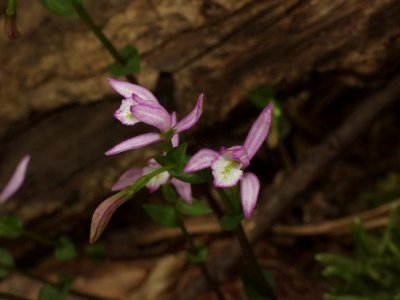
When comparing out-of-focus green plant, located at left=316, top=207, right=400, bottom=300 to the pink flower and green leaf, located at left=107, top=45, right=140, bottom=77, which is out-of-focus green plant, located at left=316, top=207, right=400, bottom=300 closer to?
the pink flower

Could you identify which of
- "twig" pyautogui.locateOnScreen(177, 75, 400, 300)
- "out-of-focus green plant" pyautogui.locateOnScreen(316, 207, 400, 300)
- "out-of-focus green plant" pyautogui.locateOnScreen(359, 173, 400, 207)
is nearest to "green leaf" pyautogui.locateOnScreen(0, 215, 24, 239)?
"twig" pyautogui.locateOnScreen(177, 75, 400, 300)

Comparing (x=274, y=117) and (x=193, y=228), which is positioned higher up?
(x=274, y=117)

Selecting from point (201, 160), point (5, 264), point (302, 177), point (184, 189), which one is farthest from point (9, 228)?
point (302, 177)

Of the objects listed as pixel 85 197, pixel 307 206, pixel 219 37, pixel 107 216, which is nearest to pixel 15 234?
pixel 85 197

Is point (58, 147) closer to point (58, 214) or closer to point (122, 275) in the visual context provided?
point (58, 214)

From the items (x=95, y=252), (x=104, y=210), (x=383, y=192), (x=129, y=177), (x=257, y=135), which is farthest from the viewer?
(x=383, y=192)

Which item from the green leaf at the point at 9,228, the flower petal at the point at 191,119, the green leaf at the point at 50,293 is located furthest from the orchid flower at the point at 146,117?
the green leaf at the point at 50,293

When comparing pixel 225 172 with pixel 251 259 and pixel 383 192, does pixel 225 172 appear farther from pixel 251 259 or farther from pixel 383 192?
pixel 383 192
